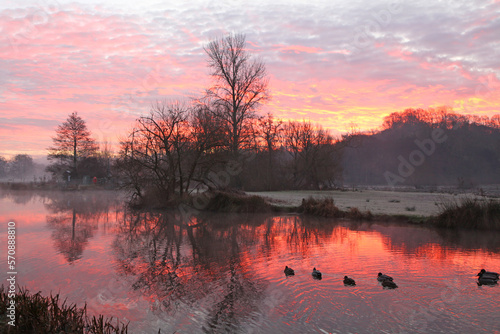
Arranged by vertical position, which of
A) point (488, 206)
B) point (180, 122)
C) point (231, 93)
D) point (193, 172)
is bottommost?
point (488, 206)

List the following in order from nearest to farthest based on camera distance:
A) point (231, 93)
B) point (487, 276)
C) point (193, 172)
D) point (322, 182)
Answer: point (487, 276), point (193, 172), point (231, 93), point (322, 182)

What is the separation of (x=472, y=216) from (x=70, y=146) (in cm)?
5803

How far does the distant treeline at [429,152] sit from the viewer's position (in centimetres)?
8300

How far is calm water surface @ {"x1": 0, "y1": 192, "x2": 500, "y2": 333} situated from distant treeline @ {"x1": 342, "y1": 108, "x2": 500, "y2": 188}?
70.2 metres

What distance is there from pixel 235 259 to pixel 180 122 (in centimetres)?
1741

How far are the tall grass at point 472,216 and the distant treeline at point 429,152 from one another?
65.0 metres

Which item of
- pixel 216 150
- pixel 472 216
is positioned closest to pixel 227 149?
Answer: pixel 216 150

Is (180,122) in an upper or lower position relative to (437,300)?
upper

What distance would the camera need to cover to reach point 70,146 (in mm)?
57438

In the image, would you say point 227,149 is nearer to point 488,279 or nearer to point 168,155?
point 168,155

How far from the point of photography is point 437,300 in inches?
267

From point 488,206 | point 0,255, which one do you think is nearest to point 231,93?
point 488,206

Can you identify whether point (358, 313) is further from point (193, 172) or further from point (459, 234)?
point (193, 172)

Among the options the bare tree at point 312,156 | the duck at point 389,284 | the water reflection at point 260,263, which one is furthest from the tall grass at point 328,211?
the bare tree at point 312,156
